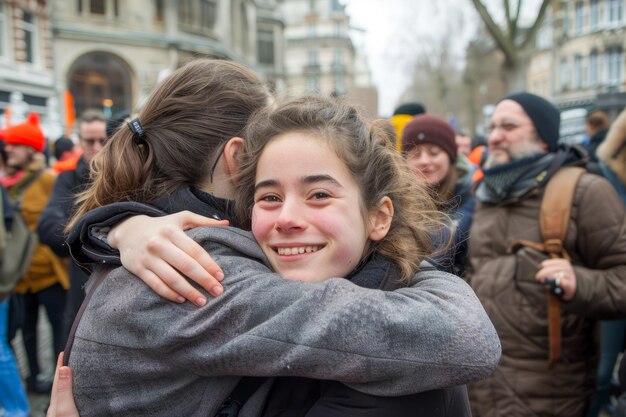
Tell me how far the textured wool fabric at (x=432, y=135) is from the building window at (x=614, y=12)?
43372 millimetres

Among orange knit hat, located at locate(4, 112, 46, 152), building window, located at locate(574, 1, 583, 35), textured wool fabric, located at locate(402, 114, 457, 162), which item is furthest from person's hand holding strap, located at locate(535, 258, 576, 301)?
building window, located at locate(574, 1, 583, 35)

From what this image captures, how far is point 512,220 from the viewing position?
308cm

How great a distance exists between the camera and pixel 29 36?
2458cm

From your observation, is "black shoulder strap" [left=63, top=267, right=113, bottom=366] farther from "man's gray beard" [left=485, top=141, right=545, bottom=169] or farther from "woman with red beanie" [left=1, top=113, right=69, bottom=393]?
"woman with red beanie" [left=1, top=113, right=69, bottom=393]

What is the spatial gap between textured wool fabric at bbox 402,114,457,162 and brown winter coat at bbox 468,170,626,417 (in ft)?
2.52

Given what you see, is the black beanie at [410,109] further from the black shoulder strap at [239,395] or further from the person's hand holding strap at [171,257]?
the black shoulder strap at [239,395]

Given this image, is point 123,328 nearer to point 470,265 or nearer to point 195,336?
point 195,336

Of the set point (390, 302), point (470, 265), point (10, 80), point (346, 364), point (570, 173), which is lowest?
point (470, 265)

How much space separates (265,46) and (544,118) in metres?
46.3

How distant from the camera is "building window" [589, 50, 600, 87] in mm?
41094

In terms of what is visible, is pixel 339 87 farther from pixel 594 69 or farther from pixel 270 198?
pixel 270 198

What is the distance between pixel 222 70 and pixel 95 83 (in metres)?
29.8

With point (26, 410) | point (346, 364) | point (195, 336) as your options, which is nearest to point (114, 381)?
point (195, 336)

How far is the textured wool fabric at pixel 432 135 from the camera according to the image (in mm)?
3658
